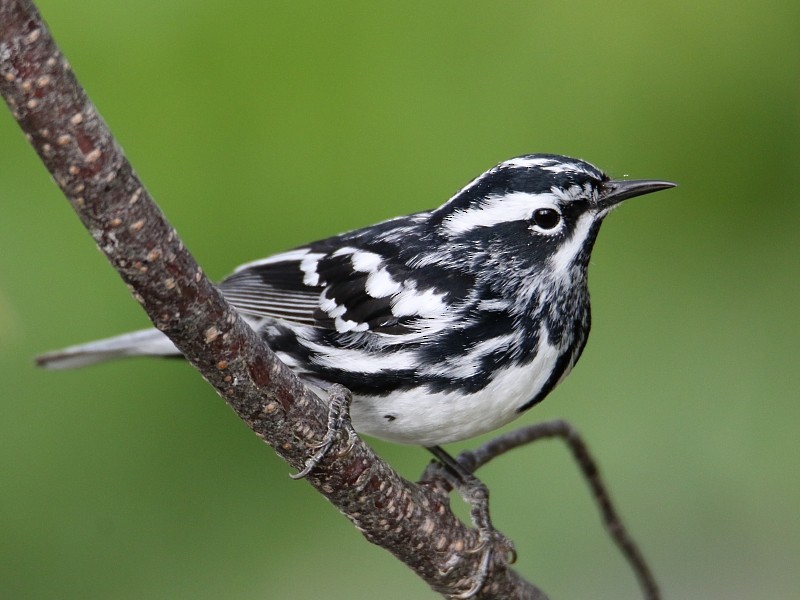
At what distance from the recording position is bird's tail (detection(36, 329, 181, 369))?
3232mm

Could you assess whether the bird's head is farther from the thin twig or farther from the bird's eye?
the thin twig

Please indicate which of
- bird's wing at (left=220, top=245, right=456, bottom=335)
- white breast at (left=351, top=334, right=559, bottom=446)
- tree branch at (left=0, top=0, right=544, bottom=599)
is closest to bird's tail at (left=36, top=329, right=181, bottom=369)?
bird's wing at (left=220, top=245, right=456, bottom=335)

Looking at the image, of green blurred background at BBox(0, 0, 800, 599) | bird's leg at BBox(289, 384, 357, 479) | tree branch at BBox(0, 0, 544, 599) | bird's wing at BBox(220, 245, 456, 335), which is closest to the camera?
tree branch at BBox(0, 0, 544, 599)

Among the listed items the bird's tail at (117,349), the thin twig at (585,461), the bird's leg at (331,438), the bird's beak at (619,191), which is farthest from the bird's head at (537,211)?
the bird's tail at (117,349)

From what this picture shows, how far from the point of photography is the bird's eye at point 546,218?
266cm

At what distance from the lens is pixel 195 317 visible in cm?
178

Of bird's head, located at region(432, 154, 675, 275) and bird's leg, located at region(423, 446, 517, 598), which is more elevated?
bird's head, located at region(432, 154, 675, 275)

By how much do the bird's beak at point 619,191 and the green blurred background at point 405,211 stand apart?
3.95 feet

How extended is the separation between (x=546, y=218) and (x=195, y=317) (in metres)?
1.18

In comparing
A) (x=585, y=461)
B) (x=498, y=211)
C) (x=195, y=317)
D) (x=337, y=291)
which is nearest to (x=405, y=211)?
(x=337, y=291)

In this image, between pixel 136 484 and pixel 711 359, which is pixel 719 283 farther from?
pixel 136 484

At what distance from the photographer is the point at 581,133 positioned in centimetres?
384

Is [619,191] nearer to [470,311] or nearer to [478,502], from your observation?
[470,311]

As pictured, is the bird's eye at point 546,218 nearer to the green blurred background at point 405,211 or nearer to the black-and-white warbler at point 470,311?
the black-and-white warbler at point 470,311
